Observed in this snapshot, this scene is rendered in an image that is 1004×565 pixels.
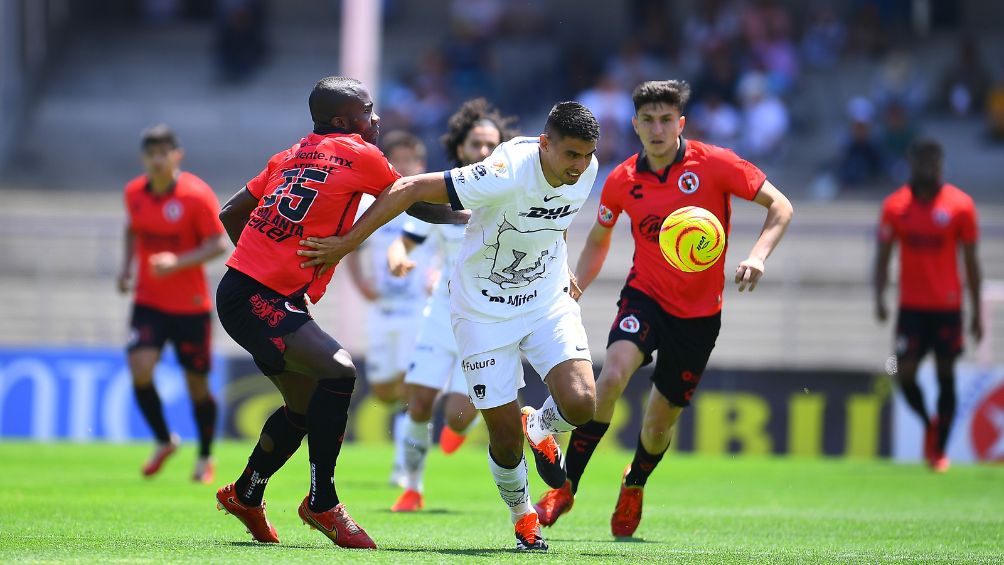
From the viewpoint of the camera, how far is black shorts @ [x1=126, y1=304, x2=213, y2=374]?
38.8 ft

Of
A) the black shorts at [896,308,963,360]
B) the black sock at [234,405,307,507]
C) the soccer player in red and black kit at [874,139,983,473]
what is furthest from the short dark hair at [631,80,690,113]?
the black shorts at [896,308,963,360]

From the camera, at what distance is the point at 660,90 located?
802 cm

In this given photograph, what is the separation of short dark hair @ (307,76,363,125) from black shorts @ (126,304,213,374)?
17.2 feet

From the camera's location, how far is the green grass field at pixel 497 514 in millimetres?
6863

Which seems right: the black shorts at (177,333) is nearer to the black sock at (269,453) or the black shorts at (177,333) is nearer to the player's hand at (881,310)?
the black sock at (269,453)

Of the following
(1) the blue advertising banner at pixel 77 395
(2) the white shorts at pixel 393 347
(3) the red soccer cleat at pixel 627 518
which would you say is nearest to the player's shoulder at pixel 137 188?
(2) the white shorts at pixel 393 347

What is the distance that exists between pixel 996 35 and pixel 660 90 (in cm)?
1903

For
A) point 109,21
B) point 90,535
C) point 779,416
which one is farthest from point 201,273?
point 109,21

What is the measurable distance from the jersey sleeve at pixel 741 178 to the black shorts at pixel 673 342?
0.76 meters

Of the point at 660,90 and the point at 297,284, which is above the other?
the point at 660,90

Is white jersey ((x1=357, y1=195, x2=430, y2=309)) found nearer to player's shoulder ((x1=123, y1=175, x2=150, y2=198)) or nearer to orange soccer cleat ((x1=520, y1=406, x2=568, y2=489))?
player's shoulder ((x1=123, y1=175, x2=150, y2=198))

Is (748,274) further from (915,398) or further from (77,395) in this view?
(77,395)

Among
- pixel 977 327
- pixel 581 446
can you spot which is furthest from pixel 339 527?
pixel 977 327

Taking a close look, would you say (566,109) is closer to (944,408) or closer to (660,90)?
(660,90)
